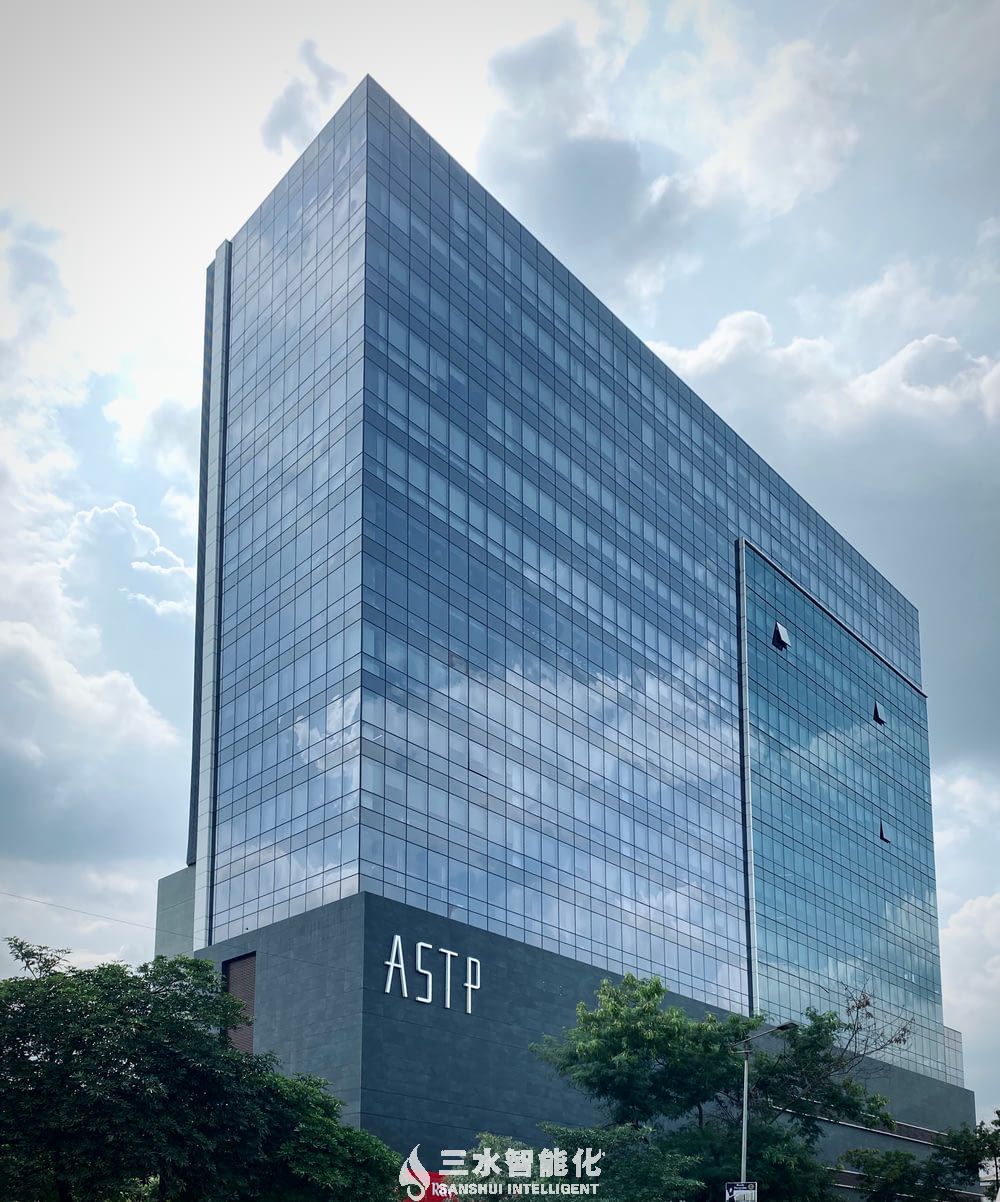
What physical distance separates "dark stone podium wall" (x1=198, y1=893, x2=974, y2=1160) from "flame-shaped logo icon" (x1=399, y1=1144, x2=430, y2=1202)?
4.96 m

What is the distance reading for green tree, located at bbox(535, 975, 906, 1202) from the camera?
57719 mm

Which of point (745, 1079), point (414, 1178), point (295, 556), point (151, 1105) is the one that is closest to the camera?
point (151, 1105)

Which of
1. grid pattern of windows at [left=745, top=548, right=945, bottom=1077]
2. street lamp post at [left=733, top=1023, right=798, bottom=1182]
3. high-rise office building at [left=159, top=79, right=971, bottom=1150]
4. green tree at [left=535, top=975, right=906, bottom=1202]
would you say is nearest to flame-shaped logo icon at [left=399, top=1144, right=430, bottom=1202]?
high-rise office building at [left=159, top=79, right=971, bottom=1150]

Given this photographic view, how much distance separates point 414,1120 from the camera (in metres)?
65.9

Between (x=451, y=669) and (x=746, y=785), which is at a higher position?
(x=451, y=669)

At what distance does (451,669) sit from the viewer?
76.4 metres

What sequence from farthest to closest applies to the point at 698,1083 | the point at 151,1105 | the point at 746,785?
the point at 746,785 < the point at 698,1083 < the point at 151,1105

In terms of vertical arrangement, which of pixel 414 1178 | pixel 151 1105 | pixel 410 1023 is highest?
pixel 410 1023

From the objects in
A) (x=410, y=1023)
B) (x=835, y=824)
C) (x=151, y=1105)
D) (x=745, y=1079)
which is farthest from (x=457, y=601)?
(x=835, y=824)

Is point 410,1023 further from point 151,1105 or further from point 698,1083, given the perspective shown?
point 151,1105

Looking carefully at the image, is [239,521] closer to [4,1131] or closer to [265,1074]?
[265,1074]

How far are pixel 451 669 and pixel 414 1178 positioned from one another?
1093 inches

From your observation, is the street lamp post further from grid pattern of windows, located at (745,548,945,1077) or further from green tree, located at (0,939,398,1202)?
grid pattern of windows, located at (745,548,945,1077)

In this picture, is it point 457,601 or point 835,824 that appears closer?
point 457,601
